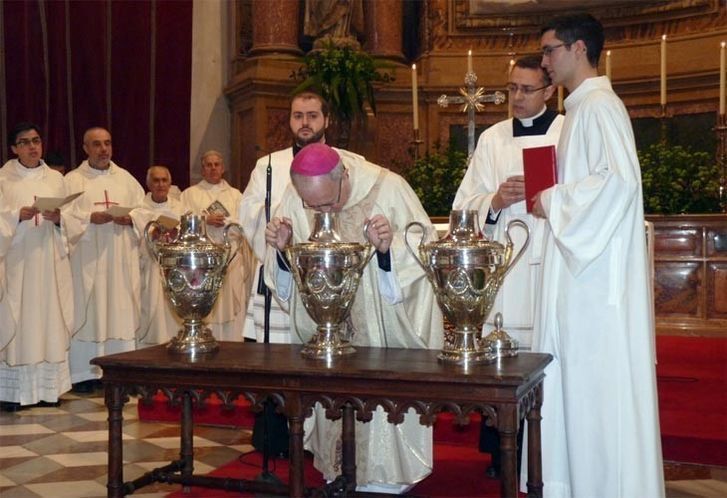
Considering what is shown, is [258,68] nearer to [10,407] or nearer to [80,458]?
[10,407]

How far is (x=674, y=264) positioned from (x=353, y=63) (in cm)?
327

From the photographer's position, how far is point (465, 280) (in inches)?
130

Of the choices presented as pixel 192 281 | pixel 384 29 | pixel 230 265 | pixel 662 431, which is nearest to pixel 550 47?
pixel 192 281

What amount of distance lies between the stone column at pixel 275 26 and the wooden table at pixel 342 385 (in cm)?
636

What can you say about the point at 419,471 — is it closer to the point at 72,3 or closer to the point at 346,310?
the point at 346,310

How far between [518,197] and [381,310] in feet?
2.61

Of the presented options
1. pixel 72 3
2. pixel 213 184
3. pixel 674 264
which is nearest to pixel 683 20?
pixel 674 264

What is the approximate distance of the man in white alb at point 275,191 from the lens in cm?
488

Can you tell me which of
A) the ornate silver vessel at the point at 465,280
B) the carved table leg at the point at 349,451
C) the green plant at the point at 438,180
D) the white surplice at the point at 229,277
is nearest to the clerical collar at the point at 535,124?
the ornate silver vessel at the point at 465,280

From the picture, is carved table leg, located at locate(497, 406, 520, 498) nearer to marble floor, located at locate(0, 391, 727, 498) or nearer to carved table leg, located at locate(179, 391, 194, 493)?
marble floor, located at locate(0, 391, 727, 498)

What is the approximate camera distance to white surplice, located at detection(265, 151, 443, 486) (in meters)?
4.02

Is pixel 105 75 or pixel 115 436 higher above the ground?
pixel 105 75

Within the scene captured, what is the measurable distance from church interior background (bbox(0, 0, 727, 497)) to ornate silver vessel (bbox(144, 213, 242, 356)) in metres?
5.81

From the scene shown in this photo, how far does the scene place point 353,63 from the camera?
8.68 m
